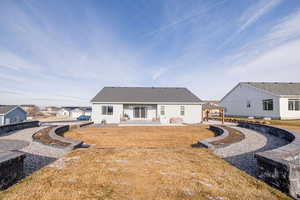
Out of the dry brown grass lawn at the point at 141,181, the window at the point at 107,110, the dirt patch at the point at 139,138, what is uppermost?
the window at the point at 107,110

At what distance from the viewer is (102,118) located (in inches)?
707

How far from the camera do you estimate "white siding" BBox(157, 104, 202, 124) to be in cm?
1836

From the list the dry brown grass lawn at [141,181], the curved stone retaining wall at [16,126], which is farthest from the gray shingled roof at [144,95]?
the dry brown grass lawn at [141,181]

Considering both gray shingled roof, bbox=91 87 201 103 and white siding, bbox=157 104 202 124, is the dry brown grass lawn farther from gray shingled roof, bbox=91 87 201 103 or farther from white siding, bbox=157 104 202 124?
gray shingled roof, bbox=91 87 201 103

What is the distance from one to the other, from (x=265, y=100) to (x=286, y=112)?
9.34 feet

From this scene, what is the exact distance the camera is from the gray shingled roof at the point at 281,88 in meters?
19.0

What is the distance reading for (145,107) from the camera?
1970 centimetres

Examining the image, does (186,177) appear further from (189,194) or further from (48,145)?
(48,145)

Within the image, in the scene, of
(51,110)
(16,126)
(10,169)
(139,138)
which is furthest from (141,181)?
(51,110)

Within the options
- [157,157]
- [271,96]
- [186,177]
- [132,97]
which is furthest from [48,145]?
[271,96]

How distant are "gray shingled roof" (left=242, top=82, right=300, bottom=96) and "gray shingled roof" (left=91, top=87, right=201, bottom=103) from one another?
37.3 ft

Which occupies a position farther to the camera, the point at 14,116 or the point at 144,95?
the point at 14,116

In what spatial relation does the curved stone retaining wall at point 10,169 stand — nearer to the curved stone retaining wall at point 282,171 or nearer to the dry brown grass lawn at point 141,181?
the dry brown grass lawn at point 141,181

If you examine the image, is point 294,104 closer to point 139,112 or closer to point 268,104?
point 268,104
